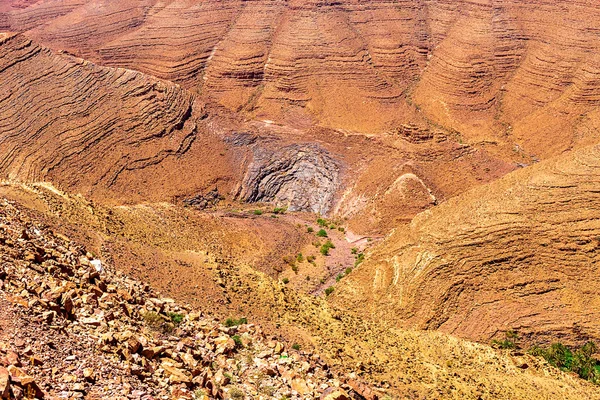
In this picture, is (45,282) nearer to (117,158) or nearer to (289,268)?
(289,268)

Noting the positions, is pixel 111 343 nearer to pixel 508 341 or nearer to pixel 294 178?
pixel 508 341

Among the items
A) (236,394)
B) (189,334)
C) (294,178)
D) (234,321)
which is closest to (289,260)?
(294,178)

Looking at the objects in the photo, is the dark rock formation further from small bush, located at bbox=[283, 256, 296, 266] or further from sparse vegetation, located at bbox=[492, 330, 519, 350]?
sparse vegetation, located at bbox=[492, 330, 519, 350]

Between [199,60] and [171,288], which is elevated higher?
[171,288]

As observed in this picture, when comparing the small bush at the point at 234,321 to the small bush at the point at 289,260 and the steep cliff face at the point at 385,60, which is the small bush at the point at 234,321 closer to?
the small bush at the point at 289,260

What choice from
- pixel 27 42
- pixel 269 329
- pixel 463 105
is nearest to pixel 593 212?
pixel 269 329

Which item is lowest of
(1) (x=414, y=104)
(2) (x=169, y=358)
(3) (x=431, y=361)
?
(1) (x=414, y=104)

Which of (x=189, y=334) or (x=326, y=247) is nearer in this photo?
(x=189, y=334)
